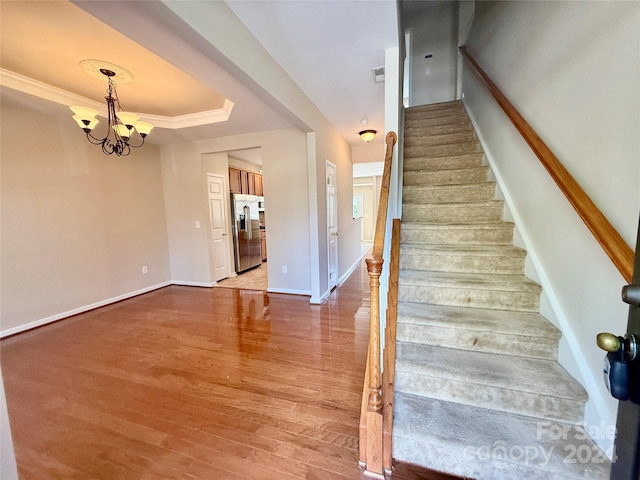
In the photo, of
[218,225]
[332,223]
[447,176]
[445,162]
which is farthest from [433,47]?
[218,225]

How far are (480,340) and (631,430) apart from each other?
42.3 inches

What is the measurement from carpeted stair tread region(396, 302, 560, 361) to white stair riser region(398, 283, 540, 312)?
45 millimetres

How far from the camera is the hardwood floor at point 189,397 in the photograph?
134 cm

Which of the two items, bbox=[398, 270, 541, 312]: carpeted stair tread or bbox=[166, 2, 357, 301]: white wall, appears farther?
bbox=[398, 270, 541, 312]: carpeted stair tread

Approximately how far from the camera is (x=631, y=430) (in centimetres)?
56

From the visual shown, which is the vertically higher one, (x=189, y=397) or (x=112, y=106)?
(x=112, y=106)

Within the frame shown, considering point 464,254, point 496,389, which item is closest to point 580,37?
point 464,254

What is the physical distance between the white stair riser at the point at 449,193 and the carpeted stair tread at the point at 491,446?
1.79 m

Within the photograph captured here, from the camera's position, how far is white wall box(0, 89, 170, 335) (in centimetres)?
279

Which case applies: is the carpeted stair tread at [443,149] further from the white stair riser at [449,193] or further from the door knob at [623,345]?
the door knob at [623,345]

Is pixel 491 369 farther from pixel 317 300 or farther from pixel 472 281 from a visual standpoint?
pixel 317 300

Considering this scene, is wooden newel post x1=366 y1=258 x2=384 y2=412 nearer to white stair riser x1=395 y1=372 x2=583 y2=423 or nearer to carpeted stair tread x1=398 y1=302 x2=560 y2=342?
white stair riser x1=395 y1=372 x2=583 y2=423

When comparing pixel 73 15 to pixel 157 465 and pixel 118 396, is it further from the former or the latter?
pixel 157 465

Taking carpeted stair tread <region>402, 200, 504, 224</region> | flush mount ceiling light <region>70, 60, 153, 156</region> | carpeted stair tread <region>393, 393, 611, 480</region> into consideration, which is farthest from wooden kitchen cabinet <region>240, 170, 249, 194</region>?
carpeted stair tread <region>393, 393, 611, 480</region>
